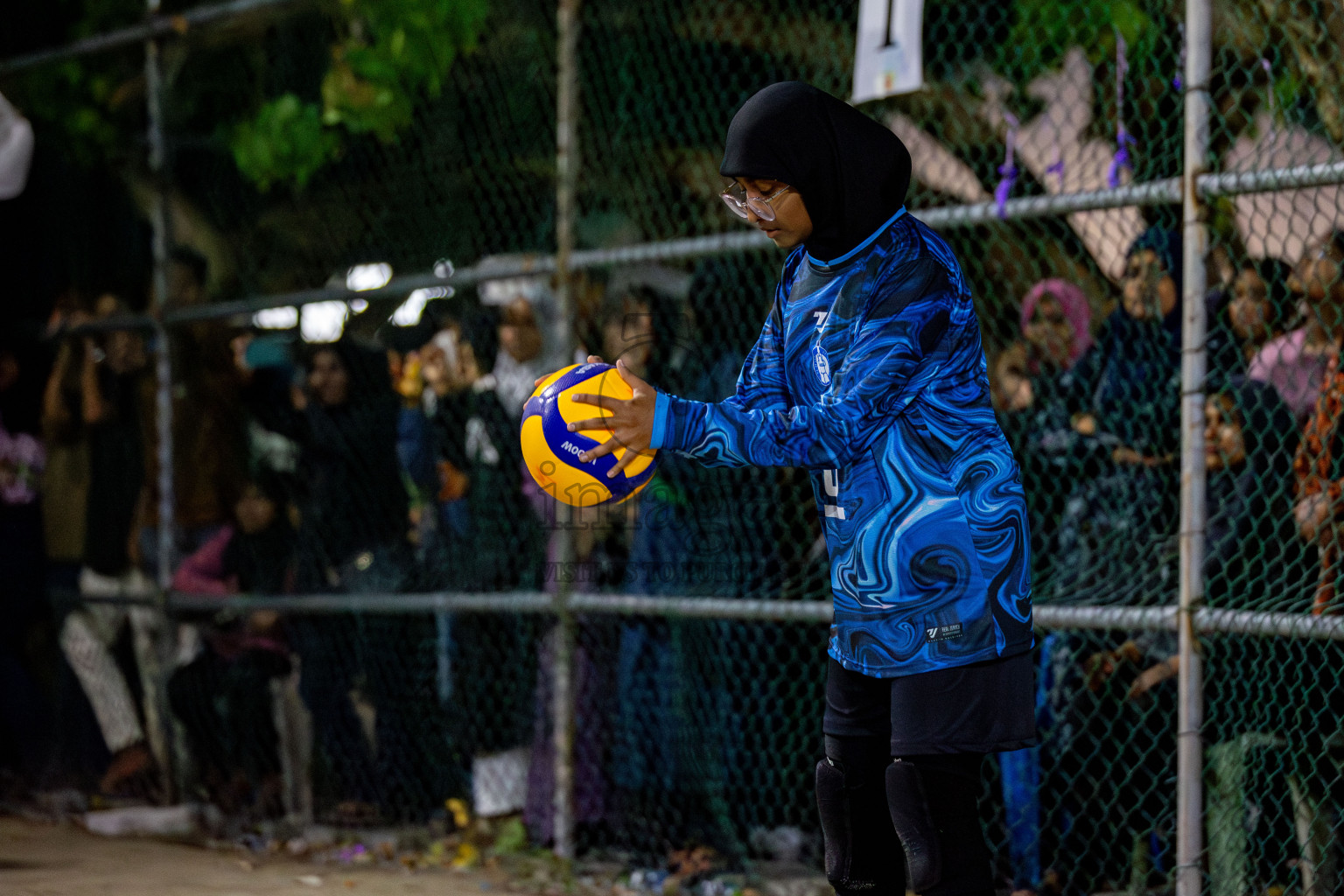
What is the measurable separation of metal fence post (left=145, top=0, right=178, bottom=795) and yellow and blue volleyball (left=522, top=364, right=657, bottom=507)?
159 inches

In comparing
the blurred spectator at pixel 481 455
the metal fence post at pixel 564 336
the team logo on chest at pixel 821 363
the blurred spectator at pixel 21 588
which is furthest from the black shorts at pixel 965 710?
the blurred spectator at pixel 21 588

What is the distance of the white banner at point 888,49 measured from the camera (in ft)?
15.5

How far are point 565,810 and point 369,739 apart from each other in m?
1.21

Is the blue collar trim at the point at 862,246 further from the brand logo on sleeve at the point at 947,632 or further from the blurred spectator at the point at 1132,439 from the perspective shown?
the blurred spectator at the point at 1132,439

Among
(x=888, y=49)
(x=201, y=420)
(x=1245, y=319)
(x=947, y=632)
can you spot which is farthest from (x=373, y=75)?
(x=947, y=632)

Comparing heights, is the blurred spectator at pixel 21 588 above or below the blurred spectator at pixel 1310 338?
below

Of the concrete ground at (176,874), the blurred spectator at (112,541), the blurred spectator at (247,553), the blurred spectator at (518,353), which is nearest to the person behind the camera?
the concrete ground at (176,874)

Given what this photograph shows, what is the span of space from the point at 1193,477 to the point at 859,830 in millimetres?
1699

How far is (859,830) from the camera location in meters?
2.89

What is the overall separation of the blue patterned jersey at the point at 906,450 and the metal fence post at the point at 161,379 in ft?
14.5

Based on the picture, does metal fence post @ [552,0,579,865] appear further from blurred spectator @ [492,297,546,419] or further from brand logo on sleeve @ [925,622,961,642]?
brand logo on sleeve @ [925,622,961,642]

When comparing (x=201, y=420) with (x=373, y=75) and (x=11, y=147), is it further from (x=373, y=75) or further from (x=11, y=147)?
(x=373, y=75)

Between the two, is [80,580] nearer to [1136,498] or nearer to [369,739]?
[369,739]

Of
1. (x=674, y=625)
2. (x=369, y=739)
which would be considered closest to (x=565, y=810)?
(x=674, y=625)
